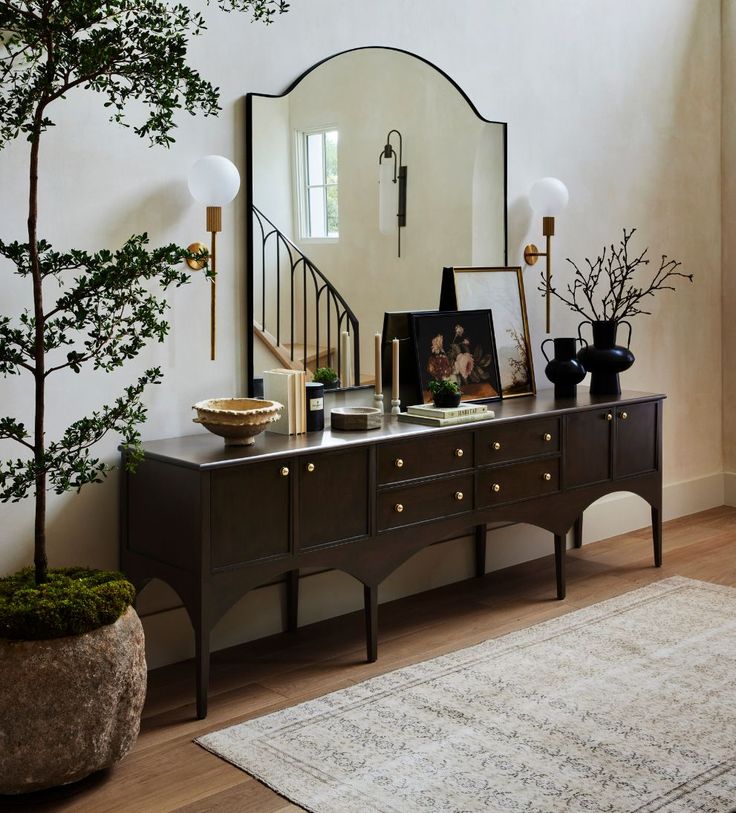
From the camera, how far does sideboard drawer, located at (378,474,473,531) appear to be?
3.41 metres

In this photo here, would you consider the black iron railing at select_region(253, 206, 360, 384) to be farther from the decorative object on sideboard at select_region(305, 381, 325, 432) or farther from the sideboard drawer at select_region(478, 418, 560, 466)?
the sideboard drawer at select_region(478, 418, 560, 466)

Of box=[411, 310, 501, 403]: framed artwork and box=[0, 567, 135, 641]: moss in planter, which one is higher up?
box=[411, 310, 501, 403]: framed artwork

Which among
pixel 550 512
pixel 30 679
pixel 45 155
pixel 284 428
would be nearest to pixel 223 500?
pixel 284 428

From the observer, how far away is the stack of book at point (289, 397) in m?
3.38

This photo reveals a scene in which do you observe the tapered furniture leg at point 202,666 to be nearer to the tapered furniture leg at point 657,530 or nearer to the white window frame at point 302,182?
the white window frame at point 302,182

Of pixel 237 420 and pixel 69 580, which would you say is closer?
pixel 69 580

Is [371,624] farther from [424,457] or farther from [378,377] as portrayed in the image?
[378,377]

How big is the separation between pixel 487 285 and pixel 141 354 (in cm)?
159

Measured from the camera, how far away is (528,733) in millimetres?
2859

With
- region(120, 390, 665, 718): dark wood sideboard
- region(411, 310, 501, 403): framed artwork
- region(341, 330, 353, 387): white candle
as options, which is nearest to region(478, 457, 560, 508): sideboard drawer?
region(120, 390, 665, 718): dark wood sideboard

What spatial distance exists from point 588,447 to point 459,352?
0.65 meters

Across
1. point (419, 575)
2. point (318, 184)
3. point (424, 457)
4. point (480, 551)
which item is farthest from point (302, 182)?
point (480, 551)

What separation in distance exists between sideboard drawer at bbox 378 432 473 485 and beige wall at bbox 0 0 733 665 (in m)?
0.60

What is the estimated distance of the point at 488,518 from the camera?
147 inches
